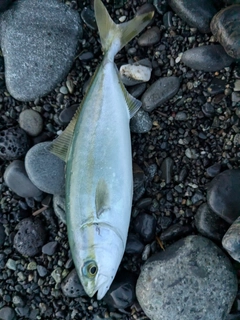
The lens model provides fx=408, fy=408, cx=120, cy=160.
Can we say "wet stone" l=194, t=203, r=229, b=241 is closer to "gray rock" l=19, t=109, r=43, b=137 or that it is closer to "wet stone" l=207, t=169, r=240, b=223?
"wet stone" l=207, t=169, r=240, b=223

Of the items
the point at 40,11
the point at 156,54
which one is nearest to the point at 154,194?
the point at 156,54

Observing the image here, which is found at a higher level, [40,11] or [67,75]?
[40,11]

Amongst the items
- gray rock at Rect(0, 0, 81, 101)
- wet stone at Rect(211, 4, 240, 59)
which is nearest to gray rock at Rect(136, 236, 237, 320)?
wet stone at Rect(211, 4, 240, 59)

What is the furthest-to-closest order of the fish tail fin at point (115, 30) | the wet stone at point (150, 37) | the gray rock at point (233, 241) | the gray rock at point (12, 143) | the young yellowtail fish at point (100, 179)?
the gray rock at point (12, 143), the wet stone at point (150, 37), the fish tail fin at point (115, 30), the young yellowtail fish at point (100, 179), the gray rock at point (233, 241)

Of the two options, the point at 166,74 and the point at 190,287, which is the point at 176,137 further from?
the point at 190,287

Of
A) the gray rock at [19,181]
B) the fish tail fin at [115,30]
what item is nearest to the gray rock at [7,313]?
the gray rock at [19,181]

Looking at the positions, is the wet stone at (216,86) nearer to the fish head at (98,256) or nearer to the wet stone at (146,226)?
the wet stone at (146,226)
